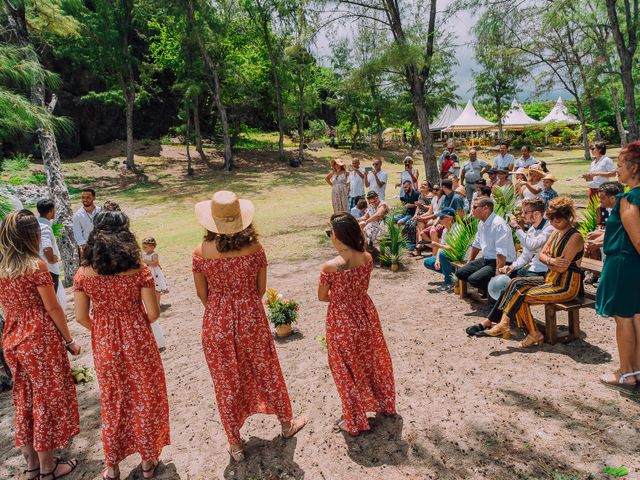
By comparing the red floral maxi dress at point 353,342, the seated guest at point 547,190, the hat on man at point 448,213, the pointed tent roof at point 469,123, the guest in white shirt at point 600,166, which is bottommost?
the red floral maxi dress at point 353,342

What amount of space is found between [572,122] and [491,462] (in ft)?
145

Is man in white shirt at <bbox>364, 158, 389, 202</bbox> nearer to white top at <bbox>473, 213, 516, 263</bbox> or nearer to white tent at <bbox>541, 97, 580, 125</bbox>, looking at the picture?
white top at <bbox>473, 213, 516, 263</bbox>

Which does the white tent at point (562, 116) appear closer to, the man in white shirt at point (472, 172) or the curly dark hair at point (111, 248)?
the man in white shirt at point (472, 172)

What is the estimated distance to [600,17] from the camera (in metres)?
19.7

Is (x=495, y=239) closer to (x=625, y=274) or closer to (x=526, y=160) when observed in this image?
(x=625, y=274)

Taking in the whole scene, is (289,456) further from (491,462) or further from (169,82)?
(169,82)

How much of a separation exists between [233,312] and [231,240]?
54 centimetres

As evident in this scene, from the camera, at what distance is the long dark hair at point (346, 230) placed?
331cm

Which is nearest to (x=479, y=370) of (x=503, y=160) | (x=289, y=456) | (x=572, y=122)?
(x=289, y=456)

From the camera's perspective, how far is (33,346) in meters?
3.31

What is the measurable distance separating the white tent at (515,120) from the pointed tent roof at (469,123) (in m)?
2.78

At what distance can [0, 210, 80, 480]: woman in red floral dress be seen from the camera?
127 inches

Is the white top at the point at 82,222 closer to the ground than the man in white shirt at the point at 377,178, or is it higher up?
closer to the ground

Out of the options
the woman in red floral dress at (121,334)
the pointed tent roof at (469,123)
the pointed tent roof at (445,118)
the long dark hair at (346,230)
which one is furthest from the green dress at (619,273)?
the pointed tent roof at (445,118)
